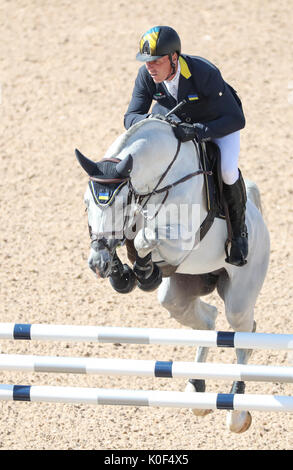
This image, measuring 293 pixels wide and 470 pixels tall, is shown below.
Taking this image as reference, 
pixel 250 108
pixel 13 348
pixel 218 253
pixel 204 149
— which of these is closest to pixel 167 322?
pixel 13 348

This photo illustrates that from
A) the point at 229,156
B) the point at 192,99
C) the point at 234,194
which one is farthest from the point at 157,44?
the point at 234,194

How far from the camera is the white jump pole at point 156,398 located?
509 cm

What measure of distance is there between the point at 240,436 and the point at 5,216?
432cm

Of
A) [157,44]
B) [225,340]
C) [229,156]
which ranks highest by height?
[157,44]

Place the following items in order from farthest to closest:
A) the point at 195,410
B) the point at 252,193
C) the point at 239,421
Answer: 1. the point at 252,193
2. the point at 195,410
3. the point at 239,421

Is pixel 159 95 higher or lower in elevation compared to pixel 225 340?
higher

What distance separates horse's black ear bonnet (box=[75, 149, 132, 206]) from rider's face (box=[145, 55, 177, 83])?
2.65ft

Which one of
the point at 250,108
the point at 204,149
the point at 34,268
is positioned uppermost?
the point at 250,108

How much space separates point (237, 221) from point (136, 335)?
1.35m

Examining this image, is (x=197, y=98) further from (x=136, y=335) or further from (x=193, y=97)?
(x=136, y=335)

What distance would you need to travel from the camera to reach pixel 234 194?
19.6ft

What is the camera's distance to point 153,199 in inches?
215

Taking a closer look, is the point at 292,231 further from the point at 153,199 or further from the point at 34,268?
the point at 153,199

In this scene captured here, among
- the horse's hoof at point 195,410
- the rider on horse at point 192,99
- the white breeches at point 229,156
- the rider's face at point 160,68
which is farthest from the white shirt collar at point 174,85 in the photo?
the horse's hoof at point 195,410
